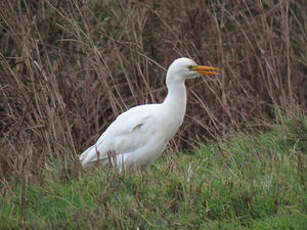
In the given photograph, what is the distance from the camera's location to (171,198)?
361 centimetres

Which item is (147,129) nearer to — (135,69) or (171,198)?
(171,198)

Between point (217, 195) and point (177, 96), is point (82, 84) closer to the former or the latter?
point (177, 96)

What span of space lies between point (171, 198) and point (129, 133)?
145cm

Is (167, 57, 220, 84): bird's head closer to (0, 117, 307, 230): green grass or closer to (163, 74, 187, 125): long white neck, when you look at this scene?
(163, 74, 187, 125): long white neck

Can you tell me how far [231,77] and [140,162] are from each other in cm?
191

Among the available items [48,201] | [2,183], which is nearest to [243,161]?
[48,201]

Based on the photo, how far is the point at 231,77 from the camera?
6.22 m

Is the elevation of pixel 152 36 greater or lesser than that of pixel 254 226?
greater

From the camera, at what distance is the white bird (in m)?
4.87

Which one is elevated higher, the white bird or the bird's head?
the bird's head

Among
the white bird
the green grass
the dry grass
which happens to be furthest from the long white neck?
the green grass

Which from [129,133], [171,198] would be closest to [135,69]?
[129,133]

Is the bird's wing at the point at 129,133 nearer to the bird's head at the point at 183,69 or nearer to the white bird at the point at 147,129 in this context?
the white bird at the point at 147,129

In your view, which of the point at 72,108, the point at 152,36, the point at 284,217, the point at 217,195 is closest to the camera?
the point at 284,217
